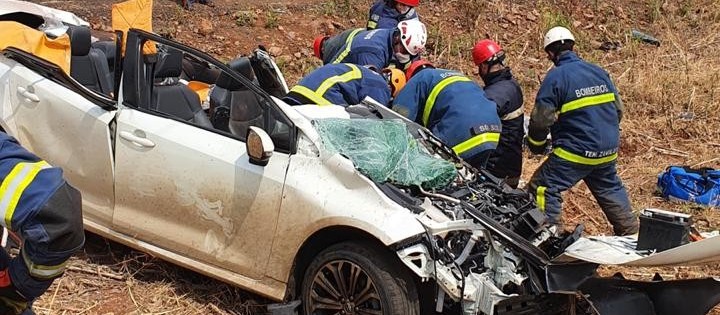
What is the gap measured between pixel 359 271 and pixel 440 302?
420 millimetres

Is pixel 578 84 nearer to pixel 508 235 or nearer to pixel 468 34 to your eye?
pixel 508 235

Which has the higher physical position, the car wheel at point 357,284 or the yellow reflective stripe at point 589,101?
the yellow reflective stripe at point 589,101

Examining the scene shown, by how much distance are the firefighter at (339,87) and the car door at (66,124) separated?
1.14m

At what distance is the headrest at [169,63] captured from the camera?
4941mm

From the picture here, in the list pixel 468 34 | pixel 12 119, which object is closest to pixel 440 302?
pixel 12 119

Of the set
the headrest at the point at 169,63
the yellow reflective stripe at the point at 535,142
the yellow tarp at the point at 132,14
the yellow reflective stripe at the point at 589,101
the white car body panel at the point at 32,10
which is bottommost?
the yellow reflective stripe at the point at 535,142

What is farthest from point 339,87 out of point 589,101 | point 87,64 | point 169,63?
point 589,101

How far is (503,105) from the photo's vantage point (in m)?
6.12

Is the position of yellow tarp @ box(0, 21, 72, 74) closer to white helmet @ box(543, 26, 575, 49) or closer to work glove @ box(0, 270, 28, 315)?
work glove @ box(0, 270, 28, 315)

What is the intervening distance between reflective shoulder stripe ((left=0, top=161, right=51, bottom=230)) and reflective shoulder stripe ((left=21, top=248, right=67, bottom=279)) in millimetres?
180

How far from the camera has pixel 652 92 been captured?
941 centimetres

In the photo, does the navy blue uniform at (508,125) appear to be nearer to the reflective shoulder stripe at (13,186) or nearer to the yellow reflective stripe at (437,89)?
the yellow reflective stripe at (437,89)

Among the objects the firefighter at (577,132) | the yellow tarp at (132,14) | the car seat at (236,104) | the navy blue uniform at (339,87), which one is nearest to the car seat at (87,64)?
the yellow tarp at (132,14)

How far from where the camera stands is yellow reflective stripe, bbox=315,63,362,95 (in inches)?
208
